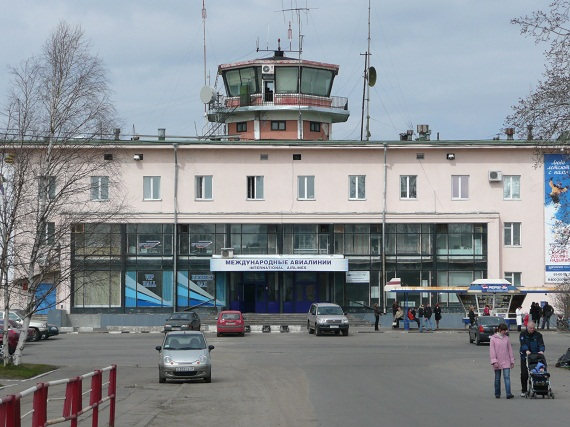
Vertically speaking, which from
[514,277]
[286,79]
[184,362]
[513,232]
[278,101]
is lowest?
[184,362]

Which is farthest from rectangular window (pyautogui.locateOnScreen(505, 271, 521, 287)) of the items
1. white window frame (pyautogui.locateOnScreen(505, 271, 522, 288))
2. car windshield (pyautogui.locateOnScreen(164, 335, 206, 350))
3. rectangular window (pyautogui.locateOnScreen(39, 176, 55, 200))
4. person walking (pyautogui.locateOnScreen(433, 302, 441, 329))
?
rectangular window (pyautogui.locateOnScreen(39, 176, 55, 200))

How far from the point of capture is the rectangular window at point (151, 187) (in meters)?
66.4

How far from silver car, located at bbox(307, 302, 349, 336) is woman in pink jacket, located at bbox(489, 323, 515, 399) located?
30.4m

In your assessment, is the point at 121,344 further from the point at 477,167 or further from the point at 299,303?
the point at 477,167

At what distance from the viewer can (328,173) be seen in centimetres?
6681

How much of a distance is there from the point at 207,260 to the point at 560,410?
47017 millimetres

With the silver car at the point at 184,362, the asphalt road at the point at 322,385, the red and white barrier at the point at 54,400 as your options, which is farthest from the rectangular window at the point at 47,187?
the red and white barrier at the point at 54,400

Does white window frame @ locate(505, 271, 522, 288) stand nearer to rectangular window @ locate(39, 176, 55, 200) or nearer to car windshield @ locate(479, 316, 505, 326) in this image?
car windshield @ locate(479, 316, 505, 326)

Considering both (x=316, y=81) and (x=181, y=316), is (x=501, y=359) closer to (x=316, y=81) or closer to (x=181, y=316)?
(x=181, y=316)

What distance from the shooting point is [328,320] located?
53094 mm

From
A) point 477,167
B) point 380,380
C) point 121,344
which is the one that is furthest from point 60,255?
point 477,167

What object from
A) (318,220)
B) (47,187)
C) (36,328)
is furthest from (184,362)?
(318,220)

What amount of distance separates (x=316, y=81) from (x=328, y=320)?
2479 centimetres

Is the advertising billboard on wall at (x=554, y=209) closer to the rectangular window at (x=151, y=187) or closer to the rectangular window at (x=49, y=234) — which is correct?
the rectangular window at (x=151, y=187)
